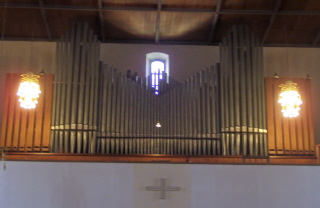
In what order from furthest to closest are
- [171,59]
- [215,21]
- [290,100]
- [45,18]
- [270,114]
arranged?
[171,59] → [215,21] → [45,18] → [270,114] → [290,100]

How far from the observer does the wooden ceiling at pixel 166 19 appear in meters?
10.2

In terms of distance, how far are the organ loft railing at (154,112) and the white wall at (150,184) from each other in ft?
8.85

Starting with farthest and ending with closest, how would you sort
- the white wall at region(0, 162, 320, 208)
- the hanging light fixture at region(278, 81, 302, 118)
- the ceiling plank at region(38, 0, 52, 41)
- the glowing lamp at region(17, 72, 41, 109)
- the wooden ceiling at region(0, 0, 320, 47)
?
1. the wooden ceiling at region(0, 0, 320, 47)
2. the ceiling plank at region(38, 0, 52, 41)
3. the hanging light fixture at region(278, 81, 302, 118)
4. the glowing lamp at region(17, 72, 41, 109)
5. the white wall at region(0, 162, 320, 208)

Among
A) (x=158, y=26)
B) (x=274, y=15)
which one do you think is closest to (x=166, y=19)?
(x=158, y=26)

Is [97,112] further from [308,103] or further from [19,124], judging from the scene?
[308,103]

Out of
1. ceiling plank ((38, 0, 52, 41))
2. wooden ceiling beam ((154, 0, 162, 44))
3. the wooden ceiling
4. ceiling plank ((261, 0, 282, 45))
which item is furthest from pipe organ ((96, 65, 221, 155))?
ceiling plank ((38, 0, 52, 41))

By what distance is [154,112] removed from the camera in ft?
32.9

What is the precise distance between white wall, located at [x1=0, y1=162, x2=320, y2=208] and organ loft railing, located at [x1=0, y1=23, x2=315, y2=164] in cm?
270

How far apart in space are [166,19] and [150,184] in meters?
5.17

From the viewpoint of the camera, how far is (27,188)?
267 inches

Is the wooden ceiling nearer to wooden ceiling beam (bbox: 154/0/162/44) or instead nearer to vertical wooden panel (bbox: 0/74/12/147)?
wooden ceiling beam (bbox: 154/0/162/44)

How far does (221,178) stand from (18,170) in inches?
129

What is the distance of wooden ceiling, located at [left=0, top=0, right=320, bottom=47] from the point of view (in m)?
10.2

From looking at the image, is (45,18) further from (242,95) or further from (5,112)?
(242,95)
